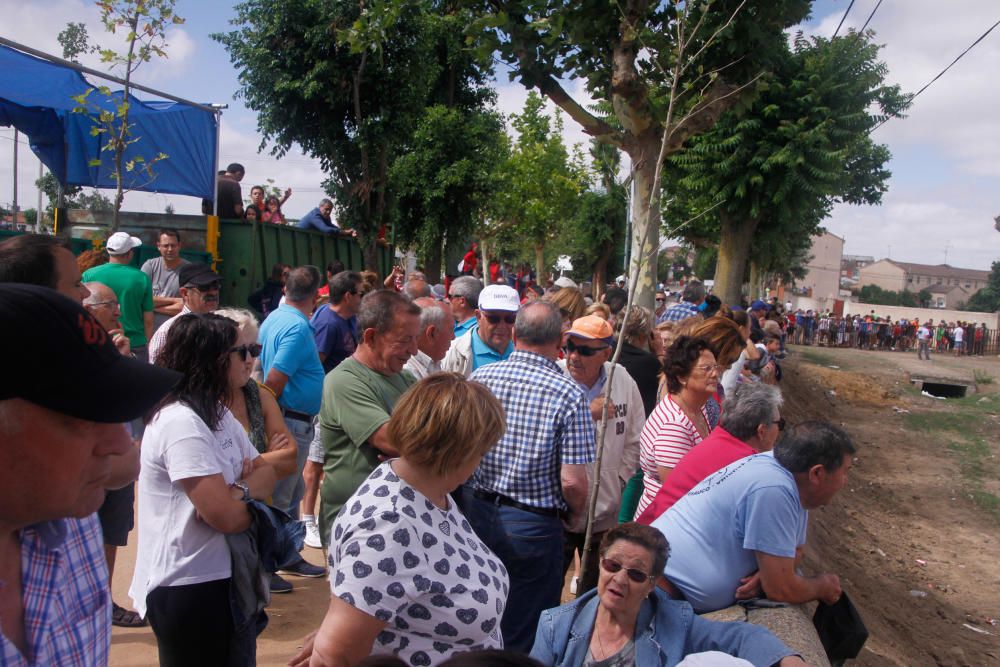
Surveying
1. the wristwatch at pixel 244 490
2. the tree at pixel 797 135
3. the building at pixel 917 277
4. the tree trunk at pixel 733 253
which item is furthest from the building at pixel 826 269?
the wristwatch at pixel 244 490

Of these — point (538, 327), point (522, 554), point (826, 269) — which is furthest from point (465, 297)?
point (826, 269)

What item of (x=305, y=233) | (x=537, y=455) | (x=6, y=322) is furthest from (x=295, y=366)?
(x=305, y=233)

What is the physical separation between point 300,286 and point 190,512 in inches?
115

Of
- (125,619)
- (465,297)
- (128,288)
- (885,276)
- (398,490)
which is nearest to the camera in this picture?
(398,490)

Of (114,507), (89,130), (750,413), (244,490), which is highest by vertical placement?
(89,130)

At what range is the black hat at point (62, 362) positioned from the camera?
3.74 ft

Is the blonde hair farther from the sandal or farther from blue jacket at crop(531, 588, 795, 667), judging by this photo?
the sandal

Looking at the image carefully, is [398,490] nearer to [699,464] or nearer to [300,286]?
[699,464]

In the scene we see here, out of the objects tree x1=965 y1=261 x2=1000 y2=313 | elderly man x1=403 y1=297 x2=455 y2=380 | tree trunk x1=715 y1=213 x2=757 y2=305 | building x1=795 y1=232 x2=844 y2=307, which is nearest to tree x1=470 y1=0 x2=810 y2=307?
elderly man x1=403 y1=297 x2=455 y2=380

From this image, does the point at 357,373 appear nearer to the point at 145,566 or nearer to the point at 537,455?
the point at 537,455

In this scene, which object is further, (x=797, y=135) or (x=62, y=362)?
(x=797, y=135)

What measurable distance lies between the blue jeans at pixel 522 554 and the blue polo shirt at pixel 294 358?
2019mm

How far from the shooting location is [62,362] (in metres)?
1.18

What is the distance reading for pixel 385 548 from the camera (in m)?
2.08
